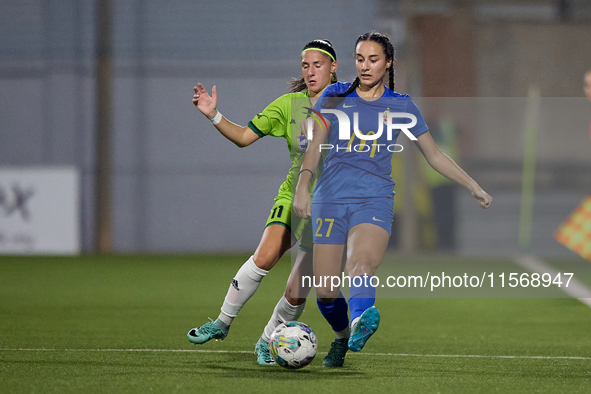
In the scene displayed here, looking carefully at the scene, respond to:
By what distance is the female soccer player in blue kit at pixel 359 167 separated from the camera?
4375mm

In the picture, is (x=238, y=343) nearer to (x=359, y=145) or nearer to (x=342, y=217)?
(x=342, y=217)

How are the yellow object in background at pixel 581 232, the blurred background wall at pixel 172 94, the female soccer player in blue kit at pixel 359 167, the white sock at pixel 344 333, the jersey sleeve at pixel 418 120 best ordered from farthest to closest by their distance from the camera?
the blurred background wall at pixel 172 94, the yellow object in background at pixel 581 232, the white sock at pixel 344 333, the jersey sleeve at pixel 418 120, the female soccer player in blue kit at pixel 359 167

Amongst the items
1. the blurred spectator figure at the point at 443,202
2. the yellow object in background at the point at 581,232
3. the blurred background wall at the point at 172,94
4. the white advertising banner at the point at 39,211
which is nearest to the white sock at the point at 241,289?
the yellow object in background at the point at 581,232

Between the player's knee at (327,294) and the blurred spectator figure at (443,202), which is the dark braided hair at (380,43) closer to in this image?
the player's knee at (327,294)

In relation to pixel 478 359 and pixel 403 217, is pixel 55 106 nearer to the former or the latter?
pixel 403 217

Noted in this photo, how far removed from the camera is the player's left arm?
4434 millimetres

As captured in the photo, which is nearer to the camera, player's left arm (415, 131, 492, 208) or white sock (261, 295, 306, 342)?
player's left arm (415, 131, 492, 208)

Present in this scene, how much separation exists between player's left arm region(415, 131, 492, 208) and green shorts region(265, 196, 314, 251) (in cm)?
72

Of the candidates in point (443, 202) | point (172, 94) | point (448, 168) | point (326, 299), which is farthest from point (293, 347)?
point (172, 94)

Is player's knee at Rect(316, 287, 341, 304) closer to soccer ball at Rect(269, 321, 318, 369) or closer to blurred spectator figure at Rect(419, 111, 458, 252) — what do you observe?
soccer ball at Rect(269, 321, 318, 369)

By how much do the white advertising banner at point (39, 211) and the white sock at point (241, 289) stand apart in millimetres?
7689

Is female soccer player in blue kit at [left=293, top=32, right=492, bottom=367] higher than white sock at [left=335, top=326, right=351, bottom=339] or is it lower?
higher

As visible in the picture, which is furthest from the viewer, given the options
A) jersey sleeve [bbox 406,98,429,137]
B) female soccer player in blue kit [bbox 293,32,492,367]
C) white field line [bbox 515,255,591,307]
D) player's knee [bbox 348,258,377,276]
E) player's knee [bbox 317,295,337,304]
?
white field line [bbox 515,255,591,307]

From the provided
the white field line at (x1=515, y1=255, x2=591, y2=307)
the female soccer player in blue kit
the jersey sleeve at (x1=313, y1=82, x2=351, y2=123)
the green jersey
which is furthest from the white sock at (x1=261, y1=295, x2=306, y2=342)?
the white field line at (x1=515, y1=255, x2=591, y2=307)
